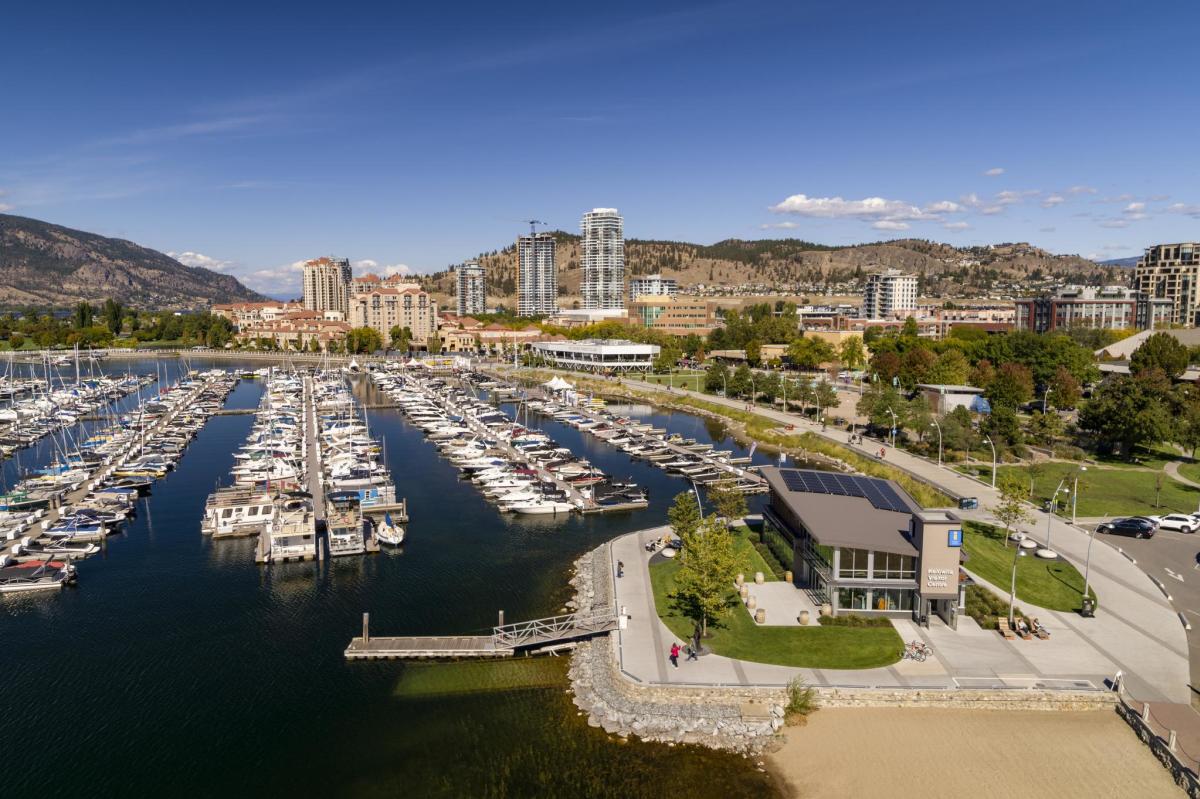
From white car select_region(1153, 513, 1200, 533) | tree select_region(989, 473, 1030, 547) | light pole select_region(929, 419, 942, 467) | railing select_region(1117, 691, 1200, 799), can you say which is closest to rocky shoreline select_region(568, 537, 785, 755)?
railing select_region(1117, 691, 1200, 799)

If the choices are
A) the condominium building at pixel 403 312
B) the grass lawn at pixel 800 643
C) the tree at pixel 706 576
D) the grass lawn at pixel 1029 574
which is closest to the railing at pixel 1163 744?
the grass lawn at pixel 800 643

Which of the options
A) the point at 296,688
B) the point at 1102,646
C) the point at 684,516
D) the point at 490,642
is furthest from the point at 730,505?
the point at 296,688

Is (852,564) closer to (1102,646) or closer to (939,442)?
(1102,646)

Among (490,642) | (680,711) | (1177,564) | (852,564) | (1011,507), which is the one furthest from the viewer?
(1011,507)

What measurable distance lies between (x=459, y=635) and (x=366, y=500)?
18.2 metres

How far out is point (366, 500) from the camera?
43.7m

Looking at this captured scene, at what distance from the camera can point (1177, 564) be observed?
1268 inches

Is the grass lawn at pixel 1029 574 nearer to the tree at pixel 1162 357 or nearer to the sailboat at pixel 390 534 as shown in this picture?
the sailboat at pixel 390 534

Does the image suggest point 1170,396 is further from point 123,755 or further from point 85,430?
point 85,430

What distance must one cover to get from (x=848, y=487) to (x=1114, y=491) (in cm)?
2351

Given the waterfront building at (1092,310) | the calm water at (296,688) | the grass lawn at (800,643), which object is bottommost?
the calm water at (296,688)

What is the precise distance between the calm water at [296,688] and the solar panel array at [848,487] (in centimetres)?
1076

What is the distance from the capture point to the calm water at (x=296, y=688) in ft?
65.9

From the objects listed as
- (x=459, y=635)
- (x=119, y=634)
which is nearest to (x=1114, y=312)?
(x=459, y=635)
